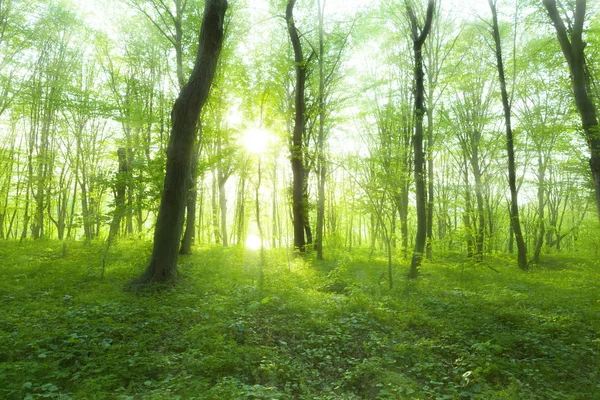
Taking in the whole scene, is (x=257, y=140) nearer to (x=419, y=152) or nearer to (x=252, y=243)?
(x=419, y=152)

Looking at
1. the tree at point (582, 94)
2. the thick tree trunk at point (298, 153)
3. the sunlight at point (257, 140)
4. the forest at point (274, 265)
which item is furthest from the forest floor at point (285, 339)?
the thick tree trunk at point (298, 153)

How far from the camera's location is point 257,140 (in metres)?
10.2

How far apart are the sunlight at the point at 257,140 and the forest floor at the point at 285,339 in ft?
14.2

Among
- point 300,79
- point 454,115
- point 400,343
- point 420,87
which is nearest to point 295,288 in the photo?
point 400,343

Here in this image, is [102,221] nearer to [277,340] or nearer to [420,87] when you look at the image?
[277,340]

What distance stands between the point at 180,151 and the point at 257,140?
382 cm

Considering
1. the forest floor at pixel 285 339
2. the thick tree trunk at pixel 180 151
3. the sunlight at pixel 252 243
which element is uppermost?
the thick tree trunk at pixel 180 151

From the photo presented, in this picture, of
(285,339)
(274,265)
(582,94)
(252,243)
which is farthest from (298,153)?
(252,243)

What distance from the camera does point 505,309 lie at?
5965mm

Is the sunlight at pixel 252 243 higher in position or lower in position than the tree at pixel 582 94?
lower

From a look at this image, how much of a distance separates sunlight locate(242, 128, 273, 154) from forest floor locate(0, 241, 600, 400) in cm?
432

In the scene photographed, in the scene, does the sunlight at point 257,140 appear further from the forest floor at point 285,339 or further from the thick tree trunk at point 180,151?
the forest floor at point 285,339

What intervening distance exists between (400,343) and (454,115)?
14957mm

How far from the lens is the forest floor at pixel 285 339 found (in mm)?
3484
